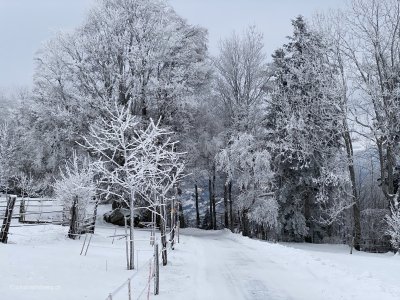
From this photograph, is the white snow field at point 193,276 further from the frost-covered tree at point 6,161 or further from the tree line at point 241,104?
the frost-covered tree at point 6,161

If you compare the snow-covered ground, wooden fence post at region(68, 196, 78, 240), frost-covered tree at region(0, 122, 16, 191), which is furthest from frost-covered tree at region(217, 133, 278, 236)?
frost-covered tree at region(0, 122, 16, 191)

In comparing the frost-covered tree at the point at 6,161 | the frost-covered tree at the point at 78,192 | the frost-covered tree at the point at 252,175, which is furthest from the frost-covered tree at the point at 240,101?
the frost-covered tree at the point at 6,161

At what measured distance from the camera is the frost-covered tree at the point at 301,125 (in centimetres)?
2572

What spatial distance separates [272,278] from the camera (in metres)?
12.4

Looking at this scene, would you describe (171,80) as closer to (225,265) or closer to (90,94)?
(90,94)

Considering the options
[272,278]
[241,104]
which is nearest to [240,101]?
[241,104]

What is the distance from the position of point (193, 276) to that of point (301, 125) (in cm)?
1643

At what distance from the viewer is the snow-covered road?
1027 centimetres

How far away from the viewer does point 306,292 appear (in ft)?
34.8

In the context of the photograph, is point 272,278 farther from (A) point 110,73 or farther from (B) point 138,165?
(A) point 110,73

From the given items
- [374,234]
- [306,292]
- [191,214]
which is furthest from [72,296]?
[191,214]

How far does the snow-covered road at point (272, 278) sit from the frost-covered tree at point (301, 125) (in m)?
10.7

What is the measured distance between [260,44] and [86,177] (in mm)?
21917

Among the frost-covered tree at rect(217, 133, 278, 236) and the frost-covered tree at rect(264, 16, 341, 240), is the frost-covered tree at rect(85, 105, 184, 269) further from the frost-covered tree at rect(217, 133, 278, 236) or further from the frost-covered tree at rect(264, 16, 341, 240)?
the frost-covered tree at rect(217, 133, 278, 236)
